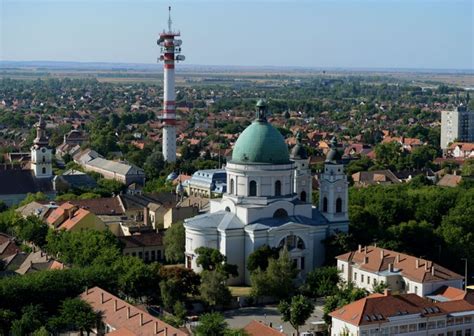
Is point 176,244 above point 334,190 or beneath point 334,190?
beneath

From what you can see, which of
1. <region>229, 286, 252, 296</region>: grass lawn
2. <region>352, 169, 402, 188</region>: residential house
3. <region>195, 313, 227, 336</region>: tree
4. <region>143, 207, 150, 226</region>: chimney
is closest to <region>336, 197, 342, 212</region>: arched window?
<region>229, 286, 252, 296</region>: grass lawn

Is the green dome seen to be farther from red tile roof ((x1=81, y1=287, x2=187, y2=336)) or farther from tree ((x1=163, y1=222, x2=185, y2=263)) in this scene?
red tile roof ((x1=81, y1=287, x2=187, y2=336))

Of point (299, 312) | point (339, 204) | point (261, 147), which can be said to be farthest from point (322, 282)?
point (261, 147)

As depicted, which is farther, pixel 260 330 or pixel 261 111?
pixel 261 111

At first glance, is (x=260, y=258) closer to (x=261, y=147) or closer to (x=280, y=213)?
(x=280, y=213)

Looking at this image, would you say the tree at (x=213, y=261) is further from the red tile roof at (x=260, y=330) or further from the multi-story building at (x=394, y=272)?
the red tile roof at (x=260, y=330)

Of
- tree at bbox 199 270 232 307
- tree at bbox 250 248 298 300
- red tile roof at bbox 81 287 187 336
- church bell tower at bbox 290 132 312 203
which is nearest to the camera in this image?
red tile roof at bbox 81 287 187 336

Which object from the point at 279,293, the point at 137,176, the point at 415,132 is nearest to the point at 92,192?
the point at 137,176
